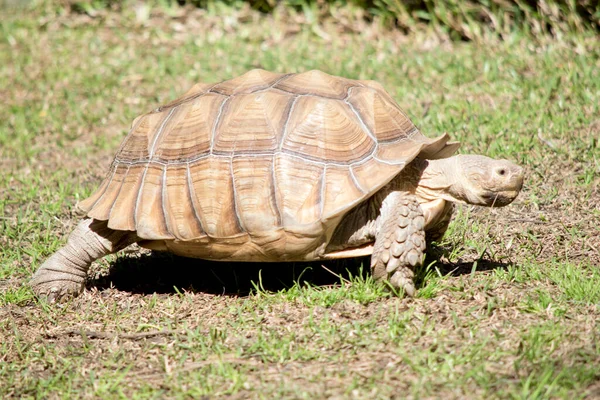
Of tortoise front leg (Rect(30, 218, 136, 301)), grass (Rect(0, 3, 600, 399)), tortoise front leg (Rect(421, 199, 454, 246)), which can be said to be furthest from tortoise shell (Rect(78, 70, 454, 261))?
grass (Rect(0, 3, 600, 399))

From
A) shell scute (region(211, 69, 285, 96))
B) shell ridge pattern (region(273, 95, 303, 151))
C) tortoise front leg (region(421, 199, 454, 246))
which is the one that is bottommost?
tortoise front leg (region(421, 199, 454, 246))

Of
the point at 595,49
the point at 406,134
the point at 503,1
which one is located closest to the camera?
the point at 406,134

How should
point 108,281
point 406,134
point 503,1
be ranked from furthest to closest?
point 503,1 → point 108,281 → point 406,134

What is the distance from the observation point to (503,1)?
7246 mm

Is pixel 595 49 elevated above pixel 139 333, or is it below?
above

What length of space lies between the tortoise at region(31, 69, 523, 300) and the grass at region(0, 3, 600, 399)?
0.88 feet

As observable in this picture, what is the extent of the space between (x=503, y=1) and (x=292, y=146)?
4342 millimetres

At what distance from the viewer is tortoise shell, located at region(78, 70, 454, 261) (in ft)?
12.1

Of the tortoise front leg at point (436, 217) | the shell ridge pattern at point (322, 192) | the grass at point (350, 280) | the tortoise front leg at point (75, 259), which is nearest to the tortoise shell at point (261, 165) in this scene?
the shell ridge pattern at point (322, 192)

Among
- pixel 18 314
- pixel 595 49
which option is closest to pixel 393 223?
pixel 18 314

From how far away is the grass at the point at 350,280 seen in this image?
10.5 feet

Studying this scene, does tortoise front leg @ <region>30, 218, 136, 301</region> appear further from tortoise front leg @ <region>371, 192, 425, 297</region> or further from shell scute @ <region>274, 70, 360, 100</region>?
tortoise front leg @ <region>371, 192, 425, 297</region>

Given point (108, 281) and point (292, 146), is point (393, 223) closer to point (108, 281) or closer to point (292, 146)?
point (292, 146)

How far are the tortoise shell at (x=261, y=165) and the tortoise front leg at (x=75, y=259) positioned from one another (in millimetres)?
144
